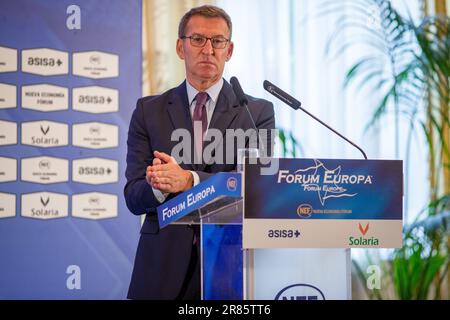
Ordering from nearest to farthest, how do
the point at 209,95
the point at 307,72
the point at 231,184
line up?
the point at 231,184
the point at 209,95
the point at 307,72

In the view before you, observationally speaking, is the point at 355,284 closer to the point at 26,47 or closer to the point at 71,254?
the point at 71,254

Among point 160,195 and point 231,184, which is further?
point 160,195

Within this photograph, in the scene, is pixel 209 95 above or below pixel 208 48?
below

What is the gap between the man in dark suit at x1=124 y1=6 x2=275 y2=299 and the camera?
9.00 feet

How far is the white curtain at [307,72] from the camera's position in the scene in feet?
16.7

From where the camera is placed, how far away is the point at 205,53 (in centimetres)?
319

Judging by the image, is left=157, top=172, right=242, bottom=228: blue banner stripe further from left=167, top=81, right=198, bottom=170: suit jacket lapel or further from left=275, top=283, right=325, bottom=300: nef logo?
left=167, top=81, right=198, bottom=170: suit jacket lapel

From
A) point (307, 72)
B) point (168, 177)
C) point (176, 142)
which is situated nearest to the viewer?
point (168, 177)

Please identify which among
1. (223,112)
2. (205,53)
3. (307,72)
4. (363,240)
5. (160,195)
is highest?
(307,72)

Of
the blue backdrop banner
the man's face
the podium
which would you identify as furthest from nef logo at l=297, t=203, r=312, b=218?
the blue backdrop banner

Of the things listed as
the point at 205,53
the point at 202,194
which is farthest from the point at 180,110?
the point at 202,194

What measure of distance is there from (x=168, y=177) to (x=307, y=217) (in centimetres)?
59

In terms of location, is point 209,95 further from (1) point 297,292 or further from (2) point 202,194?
(1) point 297,292

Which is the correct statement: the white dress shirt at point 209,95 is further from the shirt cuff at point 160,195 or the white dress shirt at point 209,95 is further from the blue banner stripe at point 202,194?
the blue banner stripe at point 202,194
